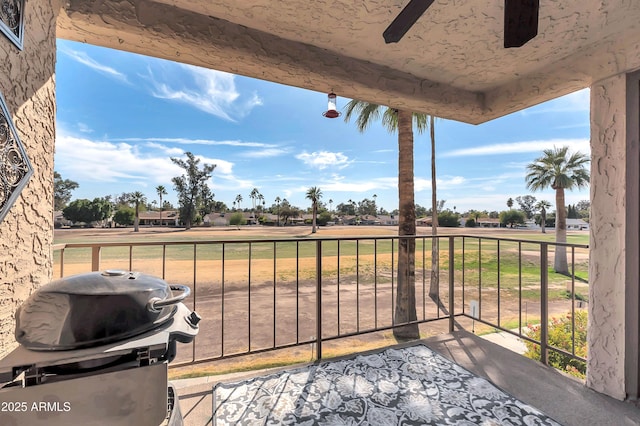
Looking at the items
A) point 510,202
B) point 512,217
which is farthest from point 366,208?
point 512,217

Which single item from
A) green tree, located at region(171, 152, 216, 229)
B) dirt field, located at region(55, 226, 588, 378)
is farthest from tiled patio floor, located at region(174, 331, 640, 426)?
green tree, located at region(171, 152, 216, 229)

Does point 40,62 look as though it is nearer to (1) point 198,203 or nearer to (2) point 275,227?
(1) point 198,203

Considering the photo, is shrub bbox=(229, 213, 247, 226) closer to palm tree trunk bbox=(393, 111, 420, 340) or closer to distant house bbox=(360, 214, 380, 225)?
distant house bbox=(360, 214, 380, 225)

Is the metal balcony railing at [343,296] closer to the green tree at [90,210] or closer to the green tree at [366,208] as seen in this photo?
the green tree at [90,210]

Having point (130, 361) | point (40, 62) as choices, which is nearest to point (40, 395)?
point (130, 361)

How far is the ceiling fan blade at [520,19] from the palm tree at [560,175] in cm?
1777

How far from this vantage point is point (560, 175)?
49.5 ft

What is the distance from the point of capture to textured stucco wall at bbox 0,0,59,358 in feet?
3.48

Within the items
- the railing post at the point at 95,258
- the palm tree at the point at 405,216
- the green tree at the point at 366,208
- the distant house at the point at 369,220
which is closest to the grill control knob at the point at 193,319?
the railing post at the point at 95,258

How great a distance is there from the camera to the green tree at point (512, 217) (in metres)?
32.0

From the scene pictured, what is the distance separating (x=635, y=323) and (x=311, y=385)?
85.9 inches

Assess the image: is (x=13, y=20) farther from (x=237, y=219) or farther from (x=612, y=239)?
(x=237, y=219)

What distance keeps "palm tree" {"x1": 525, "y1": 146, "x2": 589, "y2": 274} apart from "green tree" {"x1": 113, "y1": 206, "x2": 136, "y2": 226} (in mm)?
35149

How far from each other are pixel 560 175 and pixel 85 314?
2043 centimetres
